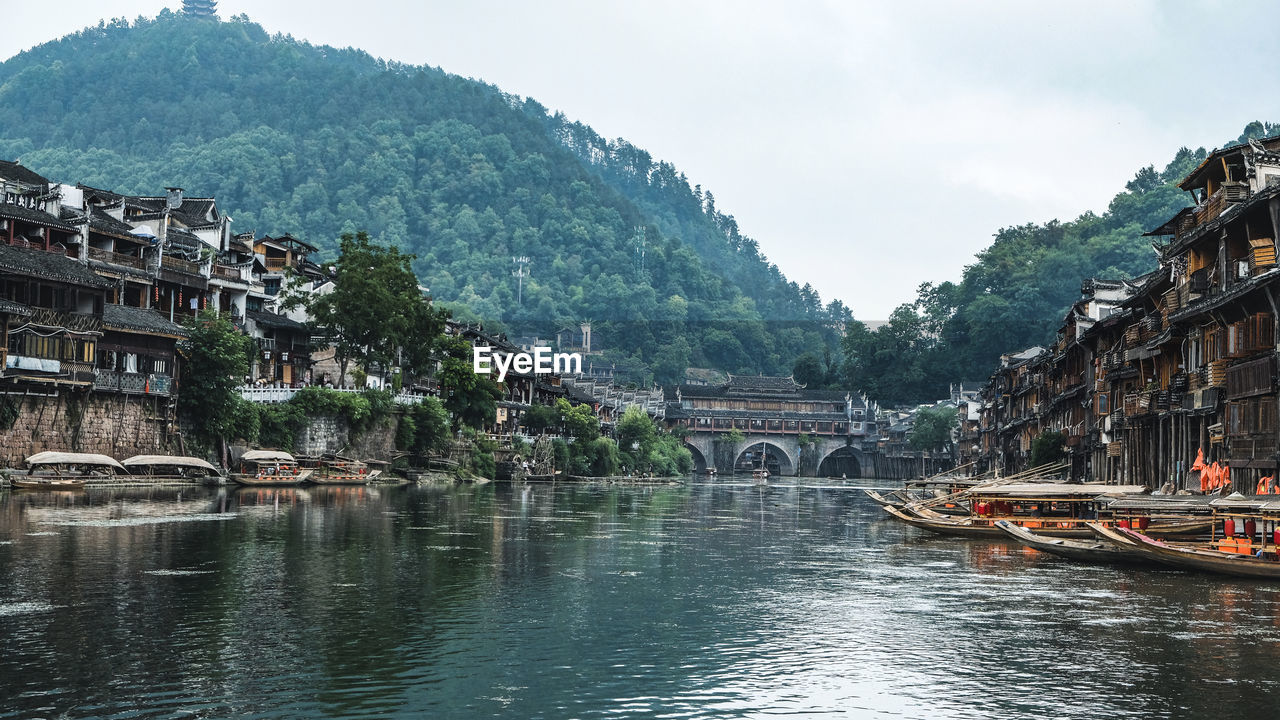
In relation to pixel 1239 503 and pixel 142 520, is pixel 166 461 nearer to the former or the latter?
pixel 142 520

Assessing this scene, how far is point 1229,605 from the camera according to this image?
1103 inches

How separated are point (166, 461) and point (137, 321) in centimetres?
795

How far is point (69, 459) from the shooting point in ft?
199

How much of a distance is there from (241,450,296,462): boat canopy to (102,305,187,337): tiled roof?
324 inches

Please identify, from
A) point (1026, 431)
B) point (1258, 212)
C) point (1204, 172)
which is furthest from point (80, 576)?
point (1026, 431)

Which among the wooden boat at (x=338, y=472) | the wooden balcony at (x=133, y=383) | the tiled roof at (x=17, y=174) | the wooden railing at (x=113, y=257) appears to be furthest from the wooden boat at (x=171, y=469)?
the tiled roof at (x=17, y=174)

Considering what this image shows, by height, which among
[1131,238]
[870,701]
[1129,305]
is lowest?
[870,701]

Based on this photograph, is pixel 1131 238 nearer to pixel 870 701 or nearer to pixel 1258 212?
pixel 1258 212

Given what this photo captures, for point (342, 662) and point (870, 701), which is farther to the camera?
point (342, 662)

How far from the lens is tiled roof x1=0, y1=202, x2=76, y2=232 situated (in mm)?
66000

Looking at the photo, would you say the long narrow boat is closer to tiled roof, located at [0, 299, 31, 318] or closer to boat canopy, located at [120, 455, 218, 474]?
tiled roof, located at [0, 299, 31, 318]

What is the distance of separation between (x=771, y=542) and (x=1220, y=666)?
1000 inches

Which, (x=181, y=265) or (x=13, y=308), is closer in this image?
(x=13, y=308)

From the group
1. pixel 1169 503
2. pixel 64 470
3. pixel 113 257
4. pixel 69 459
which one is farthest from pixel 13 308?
pixel 1169 503
